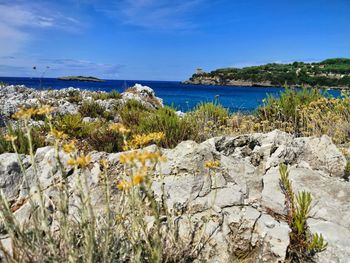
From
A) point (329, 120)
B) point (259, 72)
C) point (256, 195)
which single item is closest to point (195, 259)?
point (256, 195)

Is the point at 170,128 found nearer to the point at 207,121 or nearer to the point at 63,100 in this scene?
the point at 207,121

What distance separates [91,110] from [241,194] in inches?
292

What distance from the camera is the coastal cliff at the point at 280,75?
7212cm

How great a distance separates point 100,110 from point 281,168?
24.6ft

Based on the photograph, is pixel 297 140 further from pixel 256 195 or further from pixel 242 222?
pixel 242 222

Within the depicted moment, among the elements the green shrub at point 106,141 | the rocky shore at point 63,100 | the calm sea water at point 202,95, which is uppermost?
the rocky shore at point 63,100

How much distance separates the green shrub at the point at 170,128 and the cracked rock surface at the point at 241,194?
1.64 m

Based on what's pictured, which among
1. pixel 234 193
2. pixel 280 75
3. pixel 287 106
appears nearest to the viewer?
pixel 234 193

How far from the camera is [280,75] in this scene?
81.8m

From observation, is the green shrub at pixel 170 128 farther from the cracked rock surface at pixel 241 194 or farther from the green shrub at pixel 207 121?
the cracked rock surface at pixel 241 194

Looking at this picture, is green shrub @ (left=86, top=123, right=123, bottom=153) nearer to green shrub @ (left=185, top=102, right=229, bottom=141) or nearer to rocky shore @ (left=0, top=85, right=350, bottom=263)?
rocky shore @ (left=0, top=85, right=350, bottom=263)

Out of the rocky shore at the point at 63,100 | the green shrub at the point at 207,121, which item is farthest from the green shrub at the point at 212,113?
the rocky shore at the point at 63,100

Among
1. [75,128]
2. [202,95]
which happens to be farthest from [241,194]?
[202,95]

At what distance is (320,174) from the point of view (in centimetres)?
382
